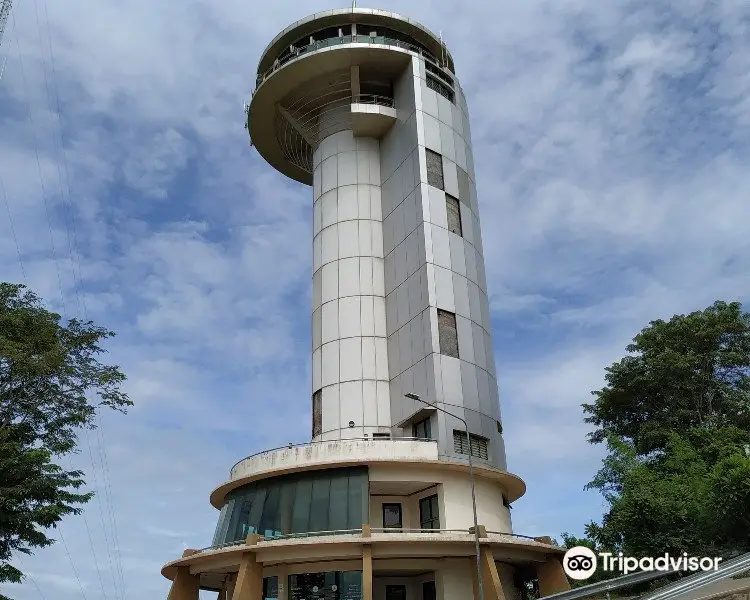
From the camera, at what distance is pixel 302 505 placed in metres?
36.8

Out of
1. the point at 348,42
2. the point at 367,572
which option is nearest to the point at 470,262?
the point at 348,42

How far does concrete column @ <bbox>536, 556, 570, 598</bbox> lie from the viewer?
3747 centimetres

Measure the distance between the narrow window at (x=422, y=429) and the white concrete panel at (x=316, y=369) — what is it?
889 cm

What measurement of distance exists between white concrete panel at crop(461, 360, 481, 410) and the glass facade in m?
13.3

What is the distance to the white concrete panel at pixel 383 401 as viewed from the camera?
46.5 metres

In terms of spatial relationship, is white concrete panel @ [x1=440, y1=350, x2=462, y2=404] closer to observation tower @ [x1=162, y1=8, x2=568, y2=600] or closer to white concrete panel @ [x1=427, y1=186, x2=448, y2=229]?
observation tower @ [x1=162, y1=8, x2=568, y2=600]

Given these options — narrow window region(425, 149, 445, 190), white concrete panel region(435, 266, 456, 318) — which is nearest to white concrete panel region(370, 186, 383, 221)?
narrow window region(425, 149, 445, 190)

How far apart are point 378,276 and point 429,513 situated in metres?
18.9

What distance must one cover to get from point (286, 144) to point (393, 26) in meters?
14.4

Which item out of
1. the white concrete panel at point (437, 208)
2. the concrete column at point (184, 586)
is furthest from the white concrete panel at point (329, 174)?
the concrete column at point (184, 586)

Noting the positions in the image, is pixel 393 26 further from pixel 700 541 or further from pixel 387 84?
pixel 700 541

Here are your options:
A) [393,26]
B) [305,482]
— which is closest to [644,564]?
[305,482]

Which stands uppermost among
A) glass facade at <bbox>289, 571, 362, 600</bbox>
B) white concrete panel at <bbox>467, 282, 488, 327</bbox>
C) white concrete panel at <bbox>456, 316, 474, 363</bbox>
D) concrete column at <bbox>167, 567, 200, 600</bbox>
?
white concrete panel at <bbox>467, 282, 488, 327</bbox>

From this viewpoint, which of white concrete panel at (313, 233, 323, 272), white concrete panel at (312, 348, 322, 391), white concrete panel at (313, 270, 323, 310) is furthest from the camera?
white concrete panel at (313, 233, 323, 272)
